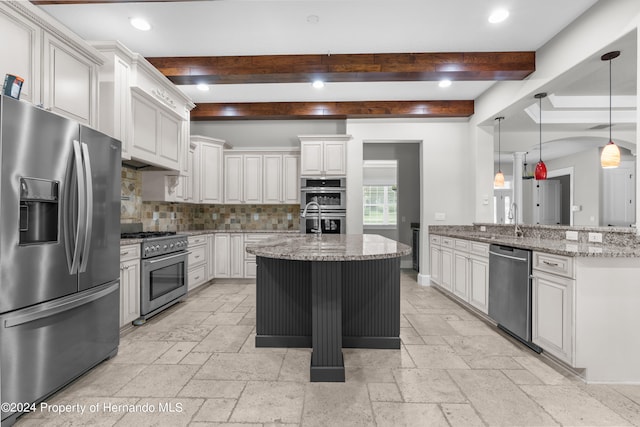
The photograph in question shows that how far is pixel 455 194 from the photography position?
5.08 meters

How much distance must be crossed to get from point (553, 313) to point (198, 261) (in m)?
4.21

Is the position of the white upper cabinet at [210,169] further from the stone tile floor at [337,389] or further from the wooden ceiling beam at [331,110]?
the stone tile floor at [337,389]

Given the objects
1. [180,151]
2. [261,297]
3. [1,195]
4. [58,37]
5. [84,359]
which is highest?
[58,37]

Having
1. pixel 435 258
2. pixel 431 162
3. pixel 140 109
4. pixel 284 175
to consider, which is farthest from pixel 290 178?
pixel 435 258

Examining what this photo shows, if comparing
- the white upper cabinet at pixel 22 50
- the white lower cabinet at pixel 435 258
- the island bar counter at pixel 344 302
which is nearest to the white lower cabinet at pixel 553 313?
the island bar counter at pixel 344 302

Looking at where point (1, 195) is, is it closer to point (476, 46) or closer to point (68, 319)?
point (68, 319)

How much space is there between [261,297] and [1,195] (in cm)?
175

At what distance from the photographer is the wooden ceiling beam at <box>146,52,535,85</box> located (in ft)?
11.3

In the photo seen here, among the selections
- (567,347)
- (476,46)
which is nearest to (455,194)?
(476,46)

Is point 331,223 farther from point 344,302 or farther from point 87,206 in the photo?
point 87,206

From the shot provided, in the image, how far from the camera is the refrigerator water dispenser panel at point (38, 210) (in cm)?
175

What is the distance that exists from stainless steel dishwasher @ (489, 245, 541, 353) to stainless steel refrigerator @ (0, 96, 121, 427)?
3374mm

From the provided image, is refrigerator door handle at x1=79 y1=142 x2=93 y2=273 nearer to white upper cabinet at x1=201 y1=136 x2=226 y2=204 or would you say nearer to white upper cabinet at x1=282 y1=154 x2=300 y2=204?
white upper cabinet at x1=201 y1=136 x2=226 y2=204

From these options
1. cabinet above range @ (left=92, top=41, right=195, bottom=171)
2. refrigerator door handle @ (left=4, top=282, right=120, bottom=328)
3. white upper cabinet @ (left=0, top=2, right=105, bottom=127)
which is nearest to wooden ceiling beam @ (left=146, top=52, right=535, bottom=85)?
cabinet above range @ (left=92, top=41, right=195, bottom=171)
